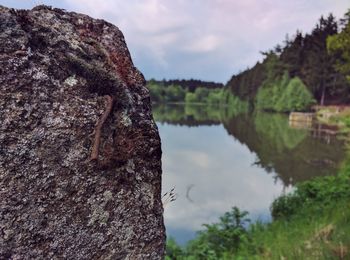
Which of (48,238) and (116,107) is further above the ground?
(116,107)

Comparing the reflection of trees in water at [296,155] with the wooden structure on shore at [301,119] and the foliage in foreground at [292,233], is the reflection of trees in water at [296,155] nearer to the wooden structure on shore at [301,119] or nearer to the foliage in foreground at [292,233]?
the foliage in foreground at [292,233]

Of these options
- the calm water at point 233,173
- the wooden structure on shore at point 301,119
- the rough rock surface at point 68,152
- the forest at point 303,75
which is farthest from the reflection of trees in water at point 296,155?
the forest at point 303,75

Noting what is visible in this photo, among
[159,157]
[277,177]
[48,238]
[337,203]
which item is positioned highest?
[159,157]

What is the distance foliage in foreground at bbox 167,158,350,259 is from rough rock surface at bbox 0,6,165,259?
3926 millimetres

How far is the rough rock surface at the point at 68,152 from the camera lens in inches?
57.9

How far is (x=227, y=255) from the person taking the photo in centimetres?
668

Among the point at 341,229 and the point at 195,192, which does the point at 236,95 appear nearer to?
the point at 195,192

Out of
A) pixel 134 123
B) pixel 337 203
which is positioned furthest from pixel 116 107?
pixel 337 203

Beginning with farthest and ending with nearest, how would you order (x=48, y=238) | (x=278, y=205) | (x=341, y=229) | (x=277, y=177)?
(x=277, y=177) → (x=278, y=205) → (x=341, y=229) → (x=48, y=238)

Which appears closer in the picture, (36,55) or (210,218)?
(36,55)

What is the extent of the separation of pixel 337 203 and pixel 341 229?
246 centimetres

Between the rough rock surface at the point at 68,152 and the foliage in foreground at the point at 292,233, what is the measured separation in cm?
393

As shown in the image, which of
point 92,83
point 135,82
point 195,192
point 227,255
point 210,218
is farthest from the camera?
point 195,192

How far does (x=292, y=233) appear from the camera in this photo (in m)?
7.37
